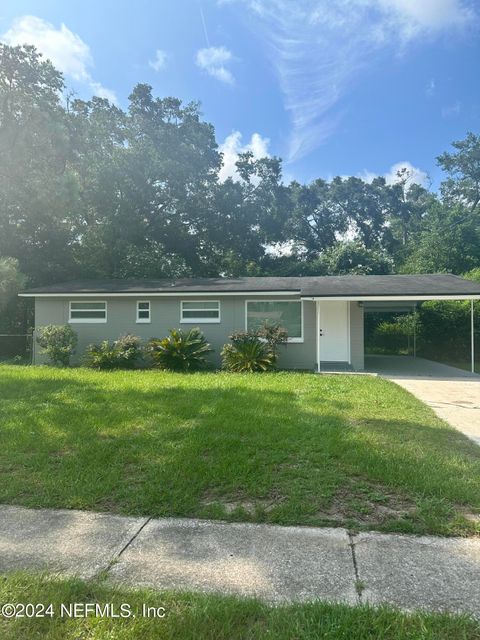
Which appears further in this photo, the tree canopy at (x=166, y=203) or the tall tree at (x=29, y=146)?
the tree canopy at (x=166, y=203)

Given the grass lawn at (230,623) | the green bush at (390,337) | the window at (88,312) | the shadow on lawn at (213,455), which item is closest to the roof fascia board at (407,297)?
the shadow on lawn at (213,455)

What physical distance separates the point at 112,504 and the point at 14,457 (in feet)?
6.02

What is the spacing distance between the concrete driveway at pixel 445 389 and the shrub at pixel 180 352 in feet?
18.8

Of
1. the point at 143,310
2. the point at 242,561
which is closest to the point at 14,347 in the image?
the point at 143,310

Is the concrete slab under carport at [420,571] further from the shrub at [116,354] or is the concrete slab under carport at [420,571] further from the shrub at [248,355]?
the shrub at [116,354]

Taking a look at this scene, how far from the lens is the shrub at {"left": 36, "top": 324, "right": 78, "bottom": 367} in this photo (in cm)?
1372

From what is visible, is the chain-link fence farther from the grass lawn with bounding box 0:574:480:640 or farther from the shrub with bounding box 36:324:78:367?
the grass lawn with bounding box 0:574:480:640

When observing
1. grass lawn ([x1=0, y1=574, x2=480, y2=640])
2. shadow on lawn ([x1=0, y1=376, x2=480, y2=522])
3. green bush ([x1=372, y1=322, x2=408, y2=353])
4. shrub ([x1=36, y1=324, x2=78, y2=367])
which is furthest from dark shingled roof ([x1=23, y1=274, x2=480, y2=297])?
grass lawn ([x1=0, y1=574, x2=480, y2=640])

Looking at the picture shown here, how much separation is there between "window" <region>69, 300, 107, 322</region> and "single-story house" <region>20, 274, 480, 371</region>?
4cm

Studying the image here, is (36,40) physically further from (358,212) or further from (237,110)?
(358,212)

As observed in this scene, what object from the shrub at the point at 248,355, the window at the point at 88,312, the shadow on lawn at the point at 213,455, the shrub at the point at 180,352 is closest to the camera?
the shadow on lawn at the point at 213,455

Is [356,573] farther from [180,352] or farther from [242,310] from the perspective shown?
[242,310]

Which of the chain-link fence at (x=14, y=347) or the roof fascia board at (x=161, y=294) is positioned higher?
the roof fascia board at (x=161, y=294)

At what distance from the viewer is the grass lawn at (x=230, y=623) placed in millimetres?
2037
